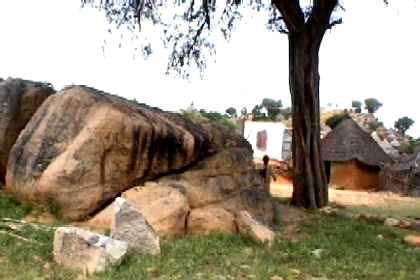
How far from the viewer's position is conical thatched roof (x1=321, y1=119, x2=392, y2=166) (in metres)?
30.8

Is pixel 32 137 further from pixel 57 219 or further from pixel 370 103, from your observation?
pixel 370 103

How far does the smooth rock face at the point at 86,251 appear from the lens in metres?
5.97

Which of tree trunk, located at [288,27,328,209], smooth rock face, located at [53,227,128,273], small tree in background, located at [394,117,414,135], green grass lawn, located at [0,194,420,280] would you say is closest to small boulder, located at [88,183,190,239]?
green grass lawn, located at [0,194,420,280]

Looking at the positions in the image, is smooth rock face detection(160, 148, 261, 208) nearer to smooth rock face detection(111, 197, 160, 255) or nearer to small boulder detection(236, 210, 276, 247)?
small boulder detection(236, 210, 276, 247)

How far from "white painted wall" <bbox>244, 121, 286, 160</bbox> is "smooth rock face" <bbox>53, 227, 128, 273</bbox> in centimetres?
2899

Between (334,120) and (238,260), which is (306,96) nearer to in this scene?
(238,260)

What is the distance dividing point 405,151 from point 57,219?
32.6 meters

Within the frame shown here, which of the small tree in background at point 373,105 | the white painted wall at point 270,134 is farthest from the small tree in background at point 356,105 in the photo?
the white painted wall at point 270,134

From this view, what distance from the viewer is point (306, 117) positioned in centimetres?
1228

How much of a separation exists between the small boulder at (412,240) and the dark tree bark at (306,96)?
2.96 m

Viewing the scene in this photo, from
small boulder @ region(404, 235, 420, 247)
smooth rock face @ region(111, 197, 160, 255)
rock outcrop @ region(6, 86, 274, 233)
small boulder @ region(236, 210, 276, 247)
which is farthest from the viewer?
small boulder @ region(404, 235, 420, 247)

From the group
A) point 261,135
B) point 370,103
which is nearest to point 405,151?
point 261,135

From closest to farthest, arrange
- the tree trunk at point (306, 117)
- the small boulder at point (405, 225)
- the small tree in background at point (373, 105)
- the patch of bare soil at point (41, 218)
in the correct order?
the patch of bare soil at point (41, 218) < the small boulder at point (405, 225) < the tree trunk at point (306, 117) < the small tree in background at point (373, 105)

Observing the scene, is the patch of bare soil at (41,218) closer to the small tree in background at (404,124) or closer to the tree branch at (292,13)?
the tree branch at (292,13)
